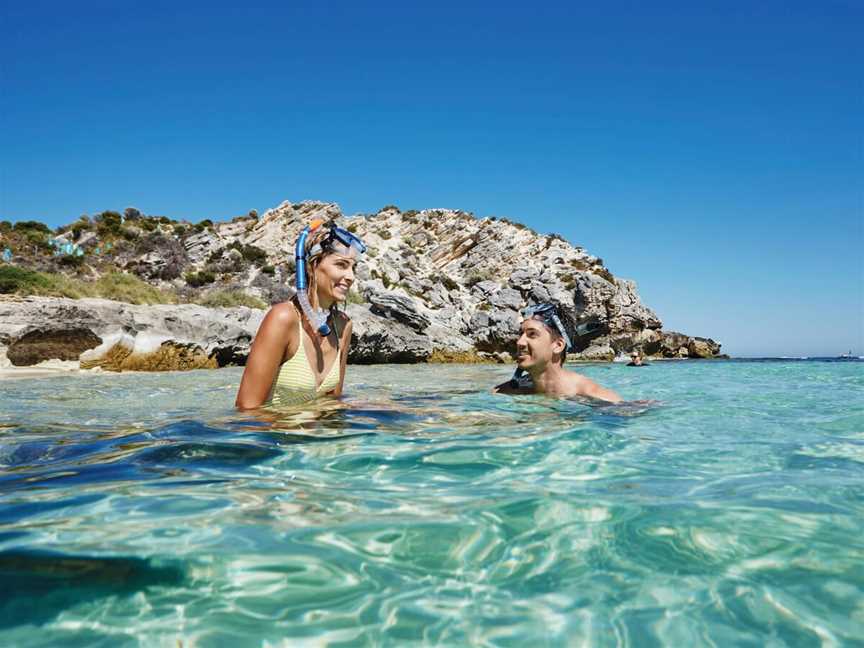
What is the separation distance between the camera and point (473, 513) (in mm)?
2164

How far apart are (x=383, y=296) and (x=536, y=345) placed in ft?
61.3

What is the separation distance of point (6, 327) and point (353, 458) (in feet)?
42.3

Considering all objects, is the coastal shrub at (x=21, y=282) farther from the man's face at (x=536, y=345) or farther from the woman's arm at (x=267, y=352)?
the man's face at (x=536, y=345)

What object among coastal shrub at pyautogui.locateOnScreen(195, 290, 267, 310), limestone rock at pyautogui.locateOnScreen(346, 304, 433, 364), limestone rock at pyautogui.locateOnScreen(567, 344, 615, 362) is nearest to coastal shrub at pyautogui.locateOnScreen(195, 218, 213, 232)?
coastal shrub at pyautogui.locateOnScreen(195, 290, 267, 310)

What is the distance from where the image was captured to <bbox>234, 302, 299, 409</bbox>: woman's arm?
4.26 meters

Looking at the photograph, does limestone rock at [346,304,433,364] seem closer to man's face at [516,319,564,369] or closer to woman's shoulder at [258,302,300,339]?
man's face at [516,319,564,369]

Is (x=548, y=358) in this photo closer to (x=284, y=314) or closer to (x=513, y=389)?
(x=513, y=389)

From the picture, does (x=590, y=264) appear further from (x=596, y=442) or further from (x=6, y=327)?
(x=596, y=442)

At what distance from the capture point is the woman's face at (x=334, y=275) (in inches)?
182

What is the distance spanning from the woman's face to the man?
2195mm

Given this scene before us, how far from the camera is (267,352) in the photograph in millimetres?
4301

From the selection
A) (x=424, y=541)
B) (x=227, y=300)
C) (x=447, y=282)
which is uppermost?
(x=447, y=282)

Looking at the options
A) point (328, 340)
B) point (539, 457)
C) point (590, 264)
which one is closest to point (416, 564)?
point (539, 457)

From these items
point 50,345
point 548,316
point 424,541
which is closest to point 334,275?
point 548,316
